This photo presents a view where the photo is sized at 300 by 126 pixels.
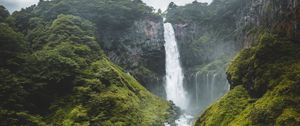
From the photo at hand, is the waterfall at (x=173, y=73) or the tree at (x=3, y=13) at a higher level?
the tree at (x=3, y=13)

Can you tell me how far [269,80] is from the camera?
2953 centimetres

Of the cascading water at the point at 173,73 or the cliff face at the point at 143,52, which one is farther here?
the cascading water at the point at 173,73

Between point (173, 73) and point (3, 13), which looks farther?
point (173, 73)

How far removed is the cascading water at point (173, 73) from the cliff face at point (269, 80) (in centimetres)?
3114

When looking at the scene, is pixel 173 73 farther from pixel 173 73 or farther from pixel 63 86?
pixel 63 86

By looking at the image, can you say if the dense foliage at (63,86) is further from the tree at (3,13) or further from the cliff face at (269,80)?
the cliff face at (269,80)

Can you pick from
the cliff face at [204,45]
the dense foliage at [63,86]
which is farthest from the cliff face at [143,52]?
the dense foliage at [63,86]

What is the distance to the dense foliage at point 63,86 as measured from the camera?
35.6 metres

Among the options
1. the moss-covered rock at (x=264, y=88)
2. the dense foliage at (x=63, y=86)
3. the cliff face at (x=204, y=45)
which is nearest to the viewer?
the moss-covered rock at (x=264, y=88)

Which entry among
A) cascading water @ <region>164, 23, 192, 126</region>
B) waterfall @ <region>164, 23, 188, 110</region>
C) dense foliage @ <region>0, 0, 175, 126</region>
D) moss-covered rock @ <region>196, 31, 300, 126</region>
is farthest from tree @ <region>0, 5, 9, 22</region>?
moss-covered rock @ <region>196, 31, 300, 126</region>

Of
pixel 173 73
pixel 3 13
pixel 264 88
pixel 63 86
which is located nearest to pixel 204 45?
pixel 173 73

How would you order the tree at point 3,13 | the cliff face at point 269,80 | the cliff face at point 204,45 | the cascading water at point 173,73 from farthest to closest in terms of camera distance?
1. the cascading water at point 173,73
2. the cliff face at point 204,45
3. the tree at point 3,13
4. the cliff face at point 269,80

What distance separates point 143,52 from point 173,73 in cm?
750

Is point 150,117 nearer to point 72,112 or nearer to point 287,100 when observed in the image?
point 72,112
